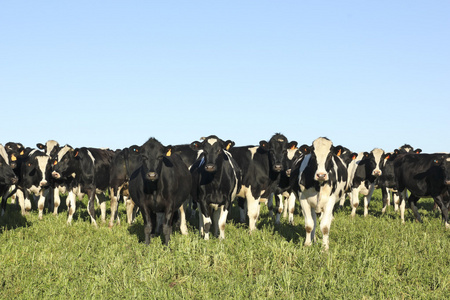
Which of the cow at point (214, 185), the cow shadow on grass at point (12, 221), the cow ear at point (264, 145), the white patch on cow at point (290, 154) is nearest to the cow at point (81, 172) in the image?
the cow shadow on grass at point (12, 221)

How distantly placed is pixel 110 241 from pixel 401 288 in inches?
235

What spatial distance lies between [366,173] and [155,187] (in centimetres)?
959

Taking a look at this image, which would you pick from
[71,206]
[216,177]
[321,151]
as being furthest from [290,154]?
[71,206]

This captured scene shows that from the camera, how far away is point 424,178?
535 inches

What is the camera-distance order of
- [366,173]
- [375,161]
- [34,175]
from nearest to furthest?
[34,175] < [375,161] < [366,173]

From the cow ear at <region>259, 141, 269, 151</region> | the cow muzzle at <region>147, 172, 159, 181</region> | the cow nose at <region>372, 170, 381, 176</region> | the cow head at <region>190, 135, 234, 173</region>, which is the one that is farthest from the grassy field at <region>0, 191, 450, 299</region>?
the cow nose at <region>372, 170, 381, 176</region>

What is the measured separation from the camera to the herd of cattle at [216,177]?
367 inches

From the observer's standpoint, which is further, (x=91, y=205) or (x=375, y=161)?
(x=375, y=161)

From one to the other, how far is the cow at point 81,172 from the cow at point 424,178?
28.7ft

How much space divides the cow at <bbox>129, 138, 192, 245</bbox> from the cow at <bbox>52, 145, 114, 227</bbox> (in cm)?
340

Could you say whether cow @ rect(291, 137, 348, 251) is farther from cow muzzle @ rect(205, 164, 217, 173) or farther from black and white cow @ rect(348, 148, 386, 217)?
black and white cow @ rect(348, 148, 386, 217)

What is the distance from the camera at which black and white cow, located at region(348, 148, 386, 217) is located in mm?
15602

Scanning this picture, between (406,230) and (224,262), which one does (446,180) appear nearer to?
(406,230)

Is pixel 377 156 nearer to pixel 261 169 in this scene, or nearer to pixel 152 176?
pixel 261 169
